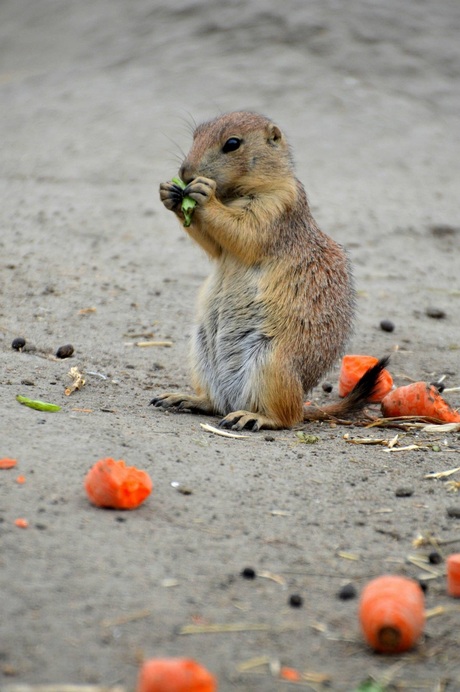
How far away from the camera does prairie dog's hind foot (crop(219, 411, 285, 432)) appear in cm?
542

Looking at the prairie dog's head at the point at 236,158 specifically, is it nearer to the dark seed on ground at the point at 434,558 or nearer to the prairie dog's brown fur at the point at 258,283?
the prairie dog's brown fur at the point at 258,283

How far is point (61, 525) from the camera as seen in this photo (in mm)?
3598

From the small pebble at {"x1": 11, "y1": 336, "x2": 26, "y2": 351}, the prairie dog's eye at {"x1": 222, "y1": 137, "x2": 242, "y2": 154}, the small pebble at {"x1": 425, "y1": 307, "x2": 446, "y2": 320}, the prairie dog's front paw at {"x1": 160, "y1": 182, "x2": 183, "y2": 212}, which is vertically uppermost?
the prairie dog's eye at {"x1": 222, "y1": 137, "x2": 242, "y2": 154}

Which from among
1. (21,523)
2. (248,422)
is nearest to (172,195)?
(248,422)

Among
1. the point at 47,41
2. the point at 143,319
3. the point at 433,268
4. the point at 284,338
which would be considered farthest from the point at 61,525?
the point at 47,41

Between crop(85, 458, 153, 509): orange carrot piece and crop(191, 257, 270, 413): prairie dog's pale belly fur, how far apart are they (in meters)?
1.85

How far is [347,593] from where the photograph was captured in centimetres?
333

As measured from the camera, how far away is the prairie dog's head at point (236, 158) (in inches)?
224

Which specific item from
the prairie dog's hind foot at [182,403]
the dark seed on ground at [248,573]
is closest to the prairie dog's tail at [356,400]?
the prairie dog's hind foot at [182,403]

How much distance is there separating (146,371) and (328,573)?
130 inches

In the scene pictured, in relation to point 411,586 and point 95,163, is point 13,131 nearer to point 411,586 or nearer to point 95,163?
point 95,163

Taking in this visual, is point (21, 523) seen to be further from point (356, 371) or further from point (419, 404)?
point (356, 371)

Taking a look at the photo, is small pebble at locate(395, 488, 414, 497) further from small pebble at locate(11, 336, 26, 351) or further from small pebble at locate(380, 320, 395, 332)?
small pebble at locate(380, 320, 395, 332)

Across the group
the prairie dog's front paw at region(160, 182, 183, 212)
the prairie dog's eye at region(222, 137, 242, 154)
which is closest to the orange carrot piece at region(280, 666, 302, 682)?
the prairie dog's front paw at region(160, 182, 183, 212)
